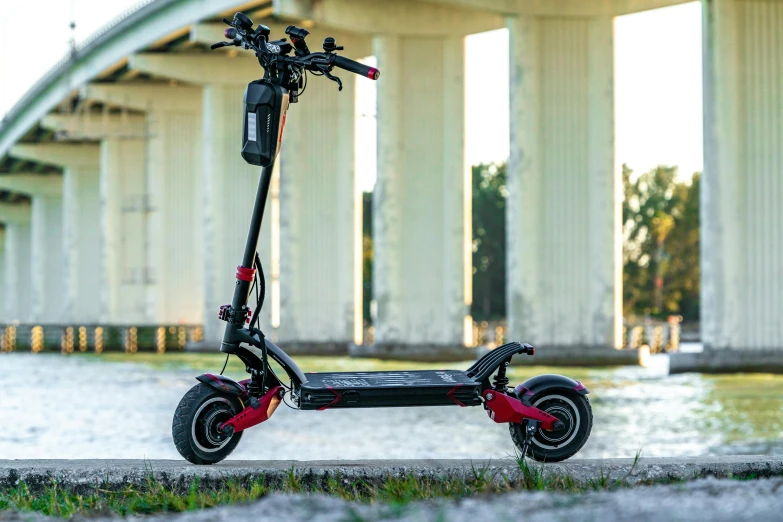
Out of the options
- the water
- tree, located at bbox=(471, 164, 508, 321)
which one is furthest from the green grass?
tree, located at bbox=(471, 164, 508, 321)

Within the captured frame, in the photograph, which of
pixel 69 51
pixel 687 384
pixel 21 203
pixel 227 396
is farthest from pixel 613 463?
pixel 21 203

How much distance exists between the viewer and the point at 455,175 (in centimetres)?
3922

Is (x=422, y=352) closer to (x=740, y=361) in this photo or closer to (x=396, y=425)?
(x=740, y=361)

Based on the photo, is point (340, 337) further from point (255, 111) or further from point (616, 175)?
point (255, 111)

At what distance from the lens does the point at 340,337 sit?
145 ft

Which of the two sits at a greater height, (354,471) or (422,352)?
(354,471)

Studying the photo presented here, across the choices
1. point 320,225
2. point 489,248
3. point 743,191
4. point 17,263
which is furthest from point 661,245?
point 743,191

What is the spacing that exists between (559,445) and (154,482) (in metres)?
2.24

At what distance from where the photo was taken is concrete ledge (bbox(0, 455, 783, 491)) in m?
7.25

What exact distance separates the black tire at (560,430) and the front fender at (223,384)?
5.03 feet

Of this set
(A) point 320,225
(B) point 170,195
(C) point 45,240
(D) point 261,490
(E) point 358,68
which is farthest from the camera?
(C) point 45,240

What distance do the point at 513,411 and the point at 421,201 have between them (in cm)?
3190

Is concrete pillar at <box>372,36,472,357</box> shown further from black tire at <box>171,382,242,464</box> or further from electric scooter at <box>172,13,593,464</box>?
black tire at <box>171,382,242,464</box>

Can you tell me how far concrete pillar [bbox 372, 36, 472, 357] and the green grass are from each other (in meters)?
31.6
